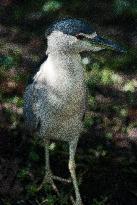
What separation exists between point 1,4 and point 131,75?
1891mm

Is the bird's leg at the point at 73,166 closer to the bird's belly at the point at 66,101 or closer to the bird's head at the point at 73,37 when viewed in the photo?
the bird's belly at the point at 66,101

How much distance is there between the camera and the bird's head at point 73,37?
4.62 meters

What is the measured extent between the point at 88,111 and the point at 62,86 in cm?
153

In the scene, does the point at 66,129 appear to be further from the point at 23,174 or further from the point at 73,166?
the point at 23,174

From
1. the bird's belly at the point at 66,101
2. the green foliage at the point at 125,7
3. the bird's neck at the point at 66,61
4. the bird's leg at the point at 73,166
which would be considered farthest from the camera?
the green foliage at the point at 125,7

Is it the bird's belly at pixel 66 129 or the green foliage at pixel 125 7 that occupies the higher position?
the green foliage at pixel 125 7

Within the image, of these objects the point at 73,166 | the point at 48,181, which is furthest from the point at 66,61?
the point at 48,181

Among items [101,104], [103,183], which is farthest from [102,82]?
[103,183]

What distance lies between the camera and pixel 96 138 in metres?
6.19

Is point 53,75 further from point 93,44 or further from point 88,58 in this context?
point 88,58

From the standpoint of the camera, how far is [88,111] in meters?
6.39

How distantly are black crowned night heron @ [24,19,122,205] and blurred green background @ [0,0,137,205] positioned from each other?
0.45 metres

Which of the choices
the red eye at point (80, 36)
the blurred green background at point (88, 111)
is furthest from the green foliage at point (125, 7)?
the red eye at point (80, 36)

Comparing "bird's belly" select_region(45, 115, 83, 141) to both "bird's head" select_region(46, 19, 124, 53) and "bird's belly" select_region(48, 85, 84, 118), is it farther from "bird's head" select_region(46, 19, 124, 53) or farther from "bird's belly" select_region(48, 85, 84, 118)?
"bird's head" select_region(46, 19, 124, 53)
